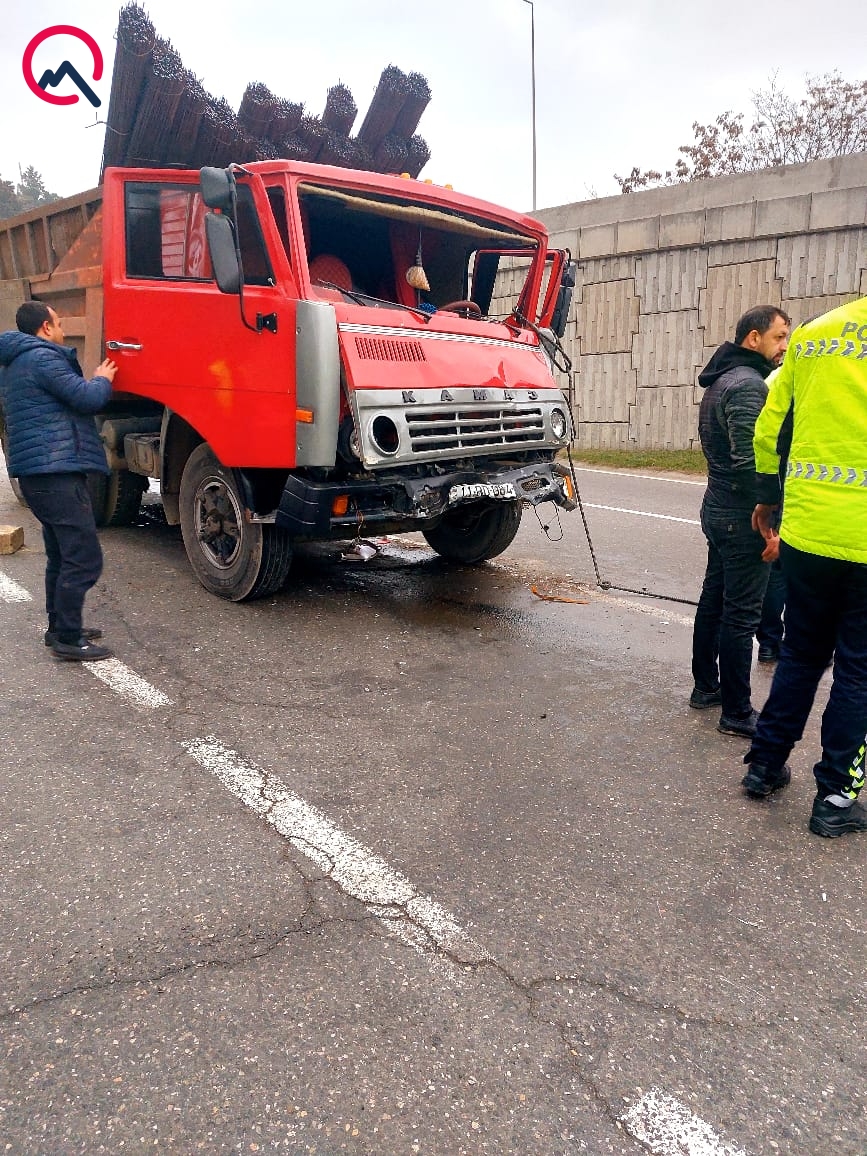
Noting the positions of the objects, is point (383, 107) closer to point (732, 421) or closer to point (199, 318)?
point (199, 318)

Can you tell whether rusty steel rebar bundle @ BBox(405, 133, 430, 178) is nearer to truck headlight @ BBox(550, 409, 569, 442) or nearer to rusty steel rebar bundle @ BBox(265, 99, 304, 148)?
rusty steel rebar bundle @ BBox(265, 99, 304, 148)

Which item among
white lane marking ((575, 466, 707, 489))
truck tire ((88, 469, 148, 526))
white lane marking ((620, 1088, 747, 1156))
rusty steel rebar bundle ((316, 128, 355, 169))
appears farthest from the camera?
white lane marking ((575, 466, 707, 489))

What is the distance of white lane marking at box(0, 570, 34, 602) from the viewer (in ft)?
17.9

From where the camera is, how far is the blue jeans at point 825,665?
115 inches

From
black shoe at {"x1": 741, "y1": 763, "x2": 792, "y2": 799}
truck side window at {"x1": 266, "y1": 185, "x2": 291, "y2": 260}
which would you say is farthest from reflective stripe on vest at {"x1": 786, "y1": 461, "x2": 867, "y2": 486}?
truck side window at {"x1": 266, "y1": 185, "x2": 291, "y2": 260}

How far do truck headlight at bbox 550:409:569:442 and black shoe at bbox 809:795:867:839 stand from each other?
312cm

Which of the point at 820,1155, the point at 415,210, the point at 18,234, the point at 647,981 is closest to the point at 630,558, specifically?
the point at 415,210

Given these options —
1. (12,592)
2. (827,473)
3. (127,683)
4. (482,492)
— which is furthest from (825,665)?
(12,592)

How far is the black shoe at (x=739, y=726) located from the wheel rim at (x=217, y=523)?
2.99 m

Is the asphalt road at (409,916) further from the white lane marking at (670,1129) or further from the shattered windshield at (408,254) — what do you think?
the shattered windshield at (408,254)

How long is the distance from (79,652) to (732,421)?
3330 mm

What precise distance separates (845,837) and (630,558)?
13.8 ft

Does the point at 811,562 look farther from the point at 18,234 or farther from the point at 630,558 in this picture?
the point at 18,234

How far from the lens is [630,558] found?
702cm
